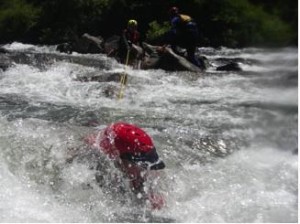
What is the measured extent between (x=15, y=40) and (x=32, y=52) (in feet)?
1.39

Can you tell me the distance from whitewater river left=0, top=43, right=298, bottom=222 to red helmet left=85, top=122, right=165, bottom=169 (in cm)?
19

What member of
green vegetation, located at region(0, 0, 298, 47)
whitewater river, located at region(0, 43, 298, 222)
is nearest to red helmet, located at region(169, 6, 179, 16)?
green vegetation, located at region(0, 0, 298, 47)

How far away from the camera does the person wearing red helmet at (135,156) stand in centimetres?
181

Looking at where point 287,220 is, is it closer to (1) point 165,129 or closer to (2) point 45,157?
(2) point 45,157

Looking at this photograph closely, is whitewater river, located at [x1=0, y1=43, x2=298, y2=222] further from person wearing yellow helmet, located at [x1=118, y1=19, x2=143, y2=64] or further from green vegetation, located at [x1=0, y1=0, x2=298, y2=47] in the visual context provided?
person wearing yellow helmet, located at [x1=118, y1=19, x2=143, y2=64]

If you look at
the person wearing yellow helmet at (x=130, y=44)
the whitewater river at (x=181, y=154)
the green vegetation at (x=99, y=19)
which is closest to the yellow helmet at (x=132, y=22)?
the green vegetation at (x=99, y=19)

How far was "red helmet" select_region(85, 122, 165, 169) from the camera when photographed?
5.94ft

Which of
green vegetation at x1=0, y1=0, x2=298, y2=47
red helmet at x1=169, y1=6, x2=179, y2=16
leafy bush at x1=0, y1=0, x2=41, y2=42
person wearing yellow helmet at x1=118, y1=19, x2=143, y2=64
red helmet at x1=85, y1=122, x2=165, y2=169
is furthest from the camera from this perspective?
person wearing yellow helmet at x1=118, y1=19, x2=143, y2=64

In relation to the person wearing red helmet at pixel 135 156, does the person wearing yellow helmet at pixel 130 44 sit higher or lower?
lower

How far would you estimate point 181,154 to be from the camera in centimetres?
251

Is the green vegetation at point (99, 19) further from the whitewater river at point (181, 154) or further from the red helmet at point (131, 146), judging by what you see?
the red helmet at point (131, 146)

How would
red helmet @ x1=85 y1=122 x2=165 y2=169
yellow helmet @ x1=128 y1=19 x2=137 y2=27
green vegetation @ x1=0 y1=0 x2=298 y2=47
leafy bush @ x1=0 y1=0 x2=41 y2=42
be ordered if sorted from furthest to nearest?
yellow helmet @ x1=128 y1=19 x2=137 y2=27 < leafy bush @ x1=0 y1=0 x2=41 y2=42 < green vegetation @ x1=0 y1=0 x2=298 y2=47 < red helmet @ x1=85 y1=122 x2=165 y2=169

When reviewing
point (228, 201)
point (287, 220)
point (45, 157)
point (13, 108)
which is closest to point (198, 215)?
point (228, 201)

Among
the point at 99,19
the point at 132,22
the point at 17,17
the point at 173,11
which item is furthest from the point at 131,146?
the point at 99,19
